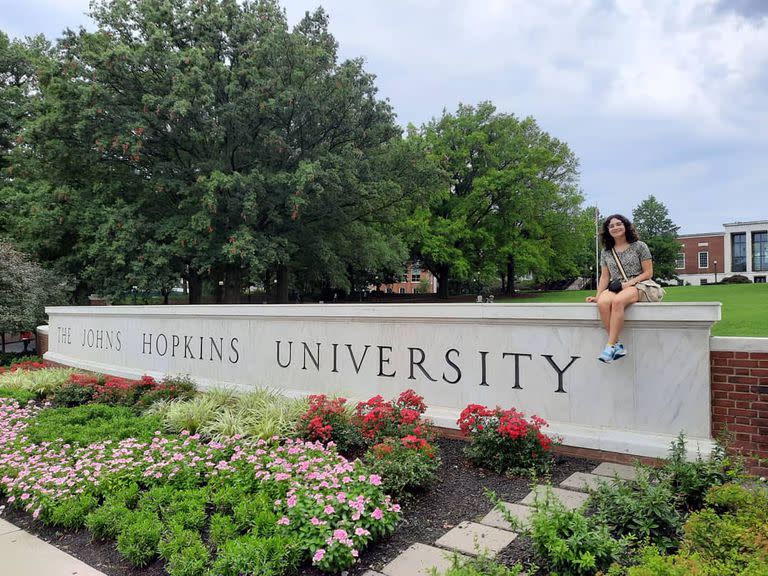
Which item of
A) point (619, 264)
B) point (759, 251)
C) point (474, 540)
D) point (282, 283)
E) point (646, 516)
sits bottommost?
point (474, 540)

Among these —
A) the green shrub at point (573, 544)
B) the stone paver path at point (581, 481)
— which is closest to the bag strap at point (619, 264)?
the stone paver path at point (581, 481)

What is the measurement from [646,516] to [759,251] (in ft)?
313

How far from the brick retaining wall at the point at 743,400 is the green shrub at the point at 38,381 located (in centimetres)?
921

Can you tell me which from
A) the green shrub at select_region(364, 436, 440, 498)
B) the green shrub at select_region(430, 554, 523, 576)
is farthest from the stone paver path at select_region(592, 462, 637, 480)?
the green shrub at select_region(430, 554, 523, 576)

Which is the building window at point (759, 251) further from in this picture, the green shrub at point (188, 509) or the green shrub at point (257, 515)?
the green shrub at point (188, 509)

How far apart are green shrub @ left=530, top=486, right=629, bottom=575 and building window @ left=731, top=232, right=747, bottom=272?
94.4 meters

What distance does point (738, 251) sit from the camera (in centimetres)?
8119

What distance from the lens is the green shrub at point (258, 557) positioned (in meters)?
2.81

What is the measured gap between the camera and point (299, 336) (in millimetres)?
7359

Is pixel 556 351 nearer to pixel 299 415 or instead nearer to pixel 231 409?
pixel 299 415

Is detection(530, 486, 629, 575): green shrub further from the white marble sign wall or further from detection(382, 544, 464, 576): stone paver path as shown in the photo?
the white marble sign wall

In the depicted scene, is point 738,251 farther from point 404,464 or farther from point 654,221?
point 404,464

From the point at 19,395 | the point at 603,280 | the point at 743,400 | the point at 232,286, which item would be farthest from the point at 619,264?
the point at 232,286

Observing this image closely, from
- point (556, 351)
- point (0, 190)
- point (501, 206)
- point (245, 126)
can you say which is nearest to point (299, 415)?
point (556, 351)
